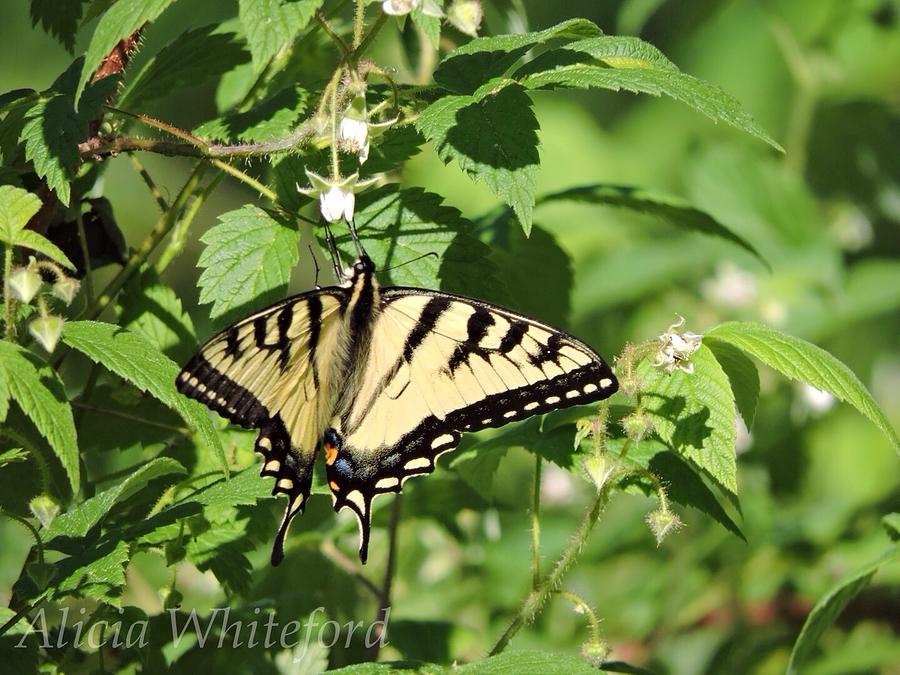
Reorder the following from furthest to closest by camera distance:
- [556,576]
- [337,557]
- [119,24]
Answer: [337,557], [556,576], [119,24]

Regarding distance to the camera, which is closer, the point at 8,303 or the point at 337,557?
the point at 8,303

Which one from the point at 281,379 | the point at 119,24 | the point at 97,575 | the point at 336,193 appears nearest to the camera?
the point at 119,24

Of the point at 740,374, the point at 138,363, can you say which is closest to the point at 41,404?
the point at 138,363

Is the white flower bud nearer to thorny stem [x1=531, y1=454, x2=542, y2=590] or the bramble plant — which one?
the bramble plant

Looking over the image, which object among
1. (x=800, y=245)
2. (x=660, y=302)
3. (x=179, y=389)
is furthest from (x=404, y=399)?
(x=800, y=245)

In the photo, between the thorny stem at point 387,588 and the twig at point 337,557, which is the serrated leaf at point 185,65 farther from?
the twig at point 337,557
